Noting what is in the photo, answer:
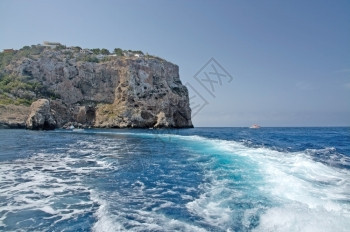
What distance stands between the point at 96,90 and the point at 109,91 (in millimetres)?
4696

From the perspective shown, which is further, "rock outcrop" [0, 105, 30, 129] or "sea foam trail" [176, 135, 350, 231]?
"rock outcrop" [0, 105, 30, 129]

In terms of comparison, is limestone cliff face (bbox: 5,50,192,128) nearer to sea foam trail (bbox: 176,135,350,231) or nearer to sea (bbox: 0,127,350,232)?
sea (bbox: 0,127,350,232)

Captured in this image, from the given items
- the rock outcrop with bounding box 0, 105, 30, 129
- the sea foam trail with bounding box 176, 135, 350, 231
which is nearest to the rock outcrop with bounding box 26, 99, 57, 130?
the rock outcrop with bounding box 0, 105, 30, 129

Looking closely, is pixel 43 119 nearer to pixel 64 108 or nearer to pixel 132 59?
pixel 64 108

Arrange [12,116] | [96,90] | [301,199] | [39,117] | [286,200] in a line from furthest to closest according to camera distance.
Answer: [96,90] → [12,116] → [39,117] → [301,199] → [286,200]

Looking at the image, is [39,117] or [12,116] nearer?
[39,117]

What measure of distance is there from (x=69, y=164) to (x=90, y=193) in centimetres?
637

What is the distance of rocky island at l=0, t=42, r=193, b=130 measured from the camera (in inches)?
2891

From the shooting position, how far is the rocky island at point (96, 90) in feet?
241

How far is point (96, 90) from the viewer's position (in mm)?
85625

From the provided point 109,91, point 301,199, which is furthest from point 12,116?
point 301,199

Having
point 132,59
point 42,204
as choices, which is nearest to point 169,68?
point 132,59

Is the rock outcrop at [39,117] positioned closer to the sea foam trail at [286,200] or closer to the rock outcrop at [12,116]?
the rock outcrop at [12,116]

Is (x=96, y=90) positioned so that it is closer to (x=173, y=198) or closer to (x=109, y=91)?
(x=109, y=91)
